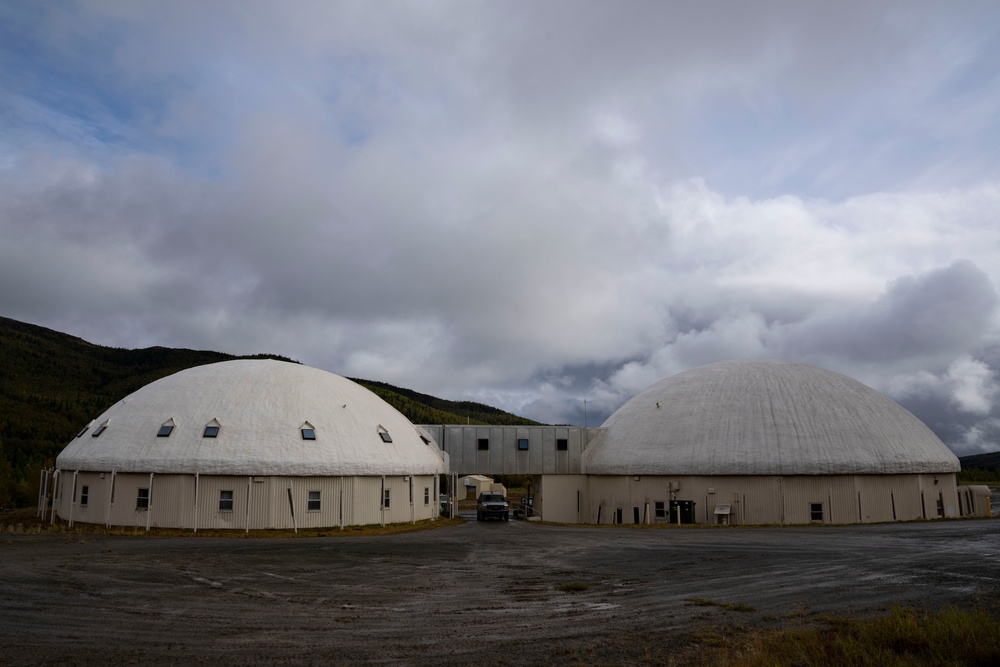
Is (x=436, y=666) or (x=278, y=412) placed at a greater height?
(x=278, y=412)

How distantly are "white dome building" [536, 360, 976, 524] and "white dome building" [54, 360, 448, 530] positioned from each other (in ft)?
45.3

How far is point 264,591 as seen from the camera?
17.0 metres

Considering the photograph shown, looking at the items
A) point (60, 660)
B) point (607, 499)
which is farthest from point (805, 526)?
point (60, 660)

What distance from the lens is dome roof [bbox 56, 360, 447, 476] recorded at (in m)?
34.0

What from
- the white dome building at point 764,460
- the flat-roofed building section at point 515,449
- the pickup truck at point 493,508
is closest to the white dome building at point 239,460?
the pickup truck at point 493,508

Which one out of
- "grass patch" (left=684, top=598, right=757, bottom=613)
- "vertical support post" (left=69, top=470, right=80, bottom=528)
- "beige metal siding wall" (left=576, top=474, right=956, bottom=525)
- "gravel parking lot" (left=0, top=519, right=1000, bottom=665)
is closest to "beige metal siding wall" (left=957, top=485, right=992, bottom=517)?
"beige metal siding wall" (left=576, top=474, right=956, bottom=525)

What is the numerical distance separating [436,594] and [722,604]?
644 cm

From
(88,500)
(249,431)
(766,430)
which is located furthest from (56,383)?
(766,430)

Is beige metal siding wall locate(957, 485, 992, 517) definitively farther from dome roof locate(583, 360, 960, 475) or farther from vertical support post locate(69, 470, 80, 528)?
vertical support post locate(69, 470, 80, 528)

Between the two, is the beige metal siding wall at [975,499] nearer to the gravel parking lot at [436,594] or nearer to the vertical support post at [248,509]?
the gravel parking lot at [436,594]

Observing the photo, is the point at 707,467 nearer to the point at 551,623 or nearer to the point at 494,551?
the point at 494,551

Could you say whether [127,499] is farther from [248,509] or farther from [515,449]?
[515,449]

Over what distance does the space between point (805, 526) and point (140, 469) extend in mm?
34100

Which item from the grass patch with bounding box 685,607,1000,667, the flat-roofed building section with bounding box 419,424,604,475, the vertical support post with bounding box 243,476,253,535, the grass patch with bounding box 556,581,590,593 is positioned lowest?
the grass patch with bounding box 556,581,590,593
